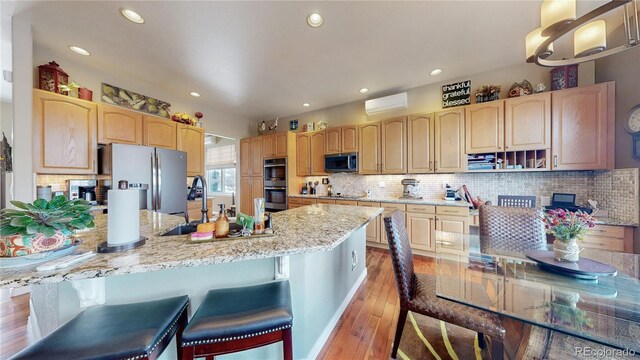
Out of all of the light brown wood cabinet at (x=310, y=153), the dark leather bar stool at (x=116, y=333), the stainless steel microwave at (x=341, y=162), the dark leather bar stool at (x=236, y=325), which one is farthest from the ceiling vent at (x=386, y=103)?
the dark leather bar stool at (x=116, y=333)

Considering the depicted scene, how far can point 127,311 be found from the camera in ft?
3.01

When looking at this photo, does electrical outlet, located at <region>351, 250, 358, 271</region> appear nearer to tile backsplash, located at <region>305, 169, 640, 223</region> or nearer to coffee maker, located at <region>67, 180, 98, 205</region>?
tile backsplash, located at <region>305, 169, 640, 223</region>

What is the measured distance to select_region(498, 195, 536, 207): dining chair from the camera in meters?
2.83

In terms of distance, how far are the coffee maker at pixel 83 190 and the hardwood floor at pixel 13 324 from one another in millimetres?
1112

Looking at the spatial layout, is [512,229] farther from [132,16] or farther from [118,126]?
[118,126]

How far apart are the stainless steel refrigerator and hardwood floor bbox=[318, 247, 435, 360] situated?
9.81 feet

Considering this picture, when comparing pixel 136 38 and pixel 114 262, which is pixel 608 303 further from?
pixel 136 38

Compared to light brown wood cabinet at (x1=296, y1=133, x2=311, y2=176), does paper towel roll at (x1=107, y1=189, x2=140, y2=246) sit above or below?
below

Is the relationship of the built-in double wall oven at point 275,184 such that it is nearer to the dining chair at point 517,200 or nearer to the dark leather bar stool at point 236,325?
the dark leather bar stool at point 236,325

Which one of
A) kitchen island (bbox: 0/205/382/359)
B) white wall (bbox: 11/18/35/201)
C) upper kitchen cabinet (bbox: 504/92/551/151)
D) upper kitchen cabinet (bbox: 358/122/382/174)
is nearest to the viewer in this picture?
kitchen island (bbox: 0/205/382/359)

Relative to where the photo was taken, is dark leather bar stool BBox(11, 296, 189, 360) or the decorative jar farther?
the decorative jar

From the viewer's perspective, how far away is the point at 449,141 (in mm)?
3180

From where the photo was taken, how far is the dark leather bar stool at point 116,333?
0.70 meters

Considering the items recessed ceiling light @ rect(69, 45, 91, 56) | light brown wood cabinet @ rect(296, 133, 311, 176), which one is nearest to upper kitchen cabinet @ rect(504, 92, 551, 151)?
light brown wood cabinet @ rect(296, 133, 311, 176)
